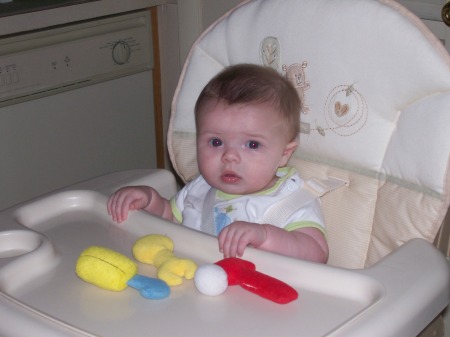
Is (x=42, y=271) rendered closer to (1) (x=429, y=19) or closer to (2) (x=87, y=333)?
(2) (x=87, y=333)

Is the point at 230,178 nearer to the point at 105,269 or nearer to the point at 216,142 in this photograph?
the point at 216,142

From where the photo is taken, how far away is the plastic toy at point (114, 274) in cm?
86

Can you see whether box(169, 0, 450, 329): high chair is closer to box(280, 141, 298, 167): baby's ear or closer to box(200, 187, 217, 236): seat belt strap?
box(280, 141, 298, 167): baby's ear

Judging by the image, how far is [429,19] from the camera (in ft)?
4.17

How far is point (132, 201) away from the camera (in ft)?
3.50

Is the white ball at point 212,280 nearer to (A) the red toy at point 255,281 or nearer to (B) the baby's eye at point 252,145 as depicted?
(A) the red toy at point 255,281

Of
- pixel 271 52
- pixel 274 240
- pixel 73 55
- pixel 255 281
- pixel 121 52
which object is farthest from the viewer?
pixel 121 52

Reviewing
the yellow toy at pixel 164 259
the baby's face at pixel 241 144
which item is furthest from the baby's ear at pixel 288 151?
the yellow toy at pixel 164 259

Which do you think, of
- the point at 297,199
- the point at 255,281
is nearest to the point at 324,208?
the point at 297,199

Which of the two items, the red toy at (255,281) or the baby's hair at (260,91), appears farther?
the baby's hair at (260,91)

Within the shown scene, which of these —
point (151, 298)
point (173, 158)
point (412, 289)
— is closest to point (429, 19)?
point (173, 158)

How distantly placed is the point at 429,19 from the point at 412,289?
2.00 feet

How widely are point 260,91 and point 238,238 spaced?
23 cm

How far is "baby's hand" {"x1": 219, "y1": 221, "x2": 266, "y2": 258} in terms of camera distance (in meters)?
0.92
